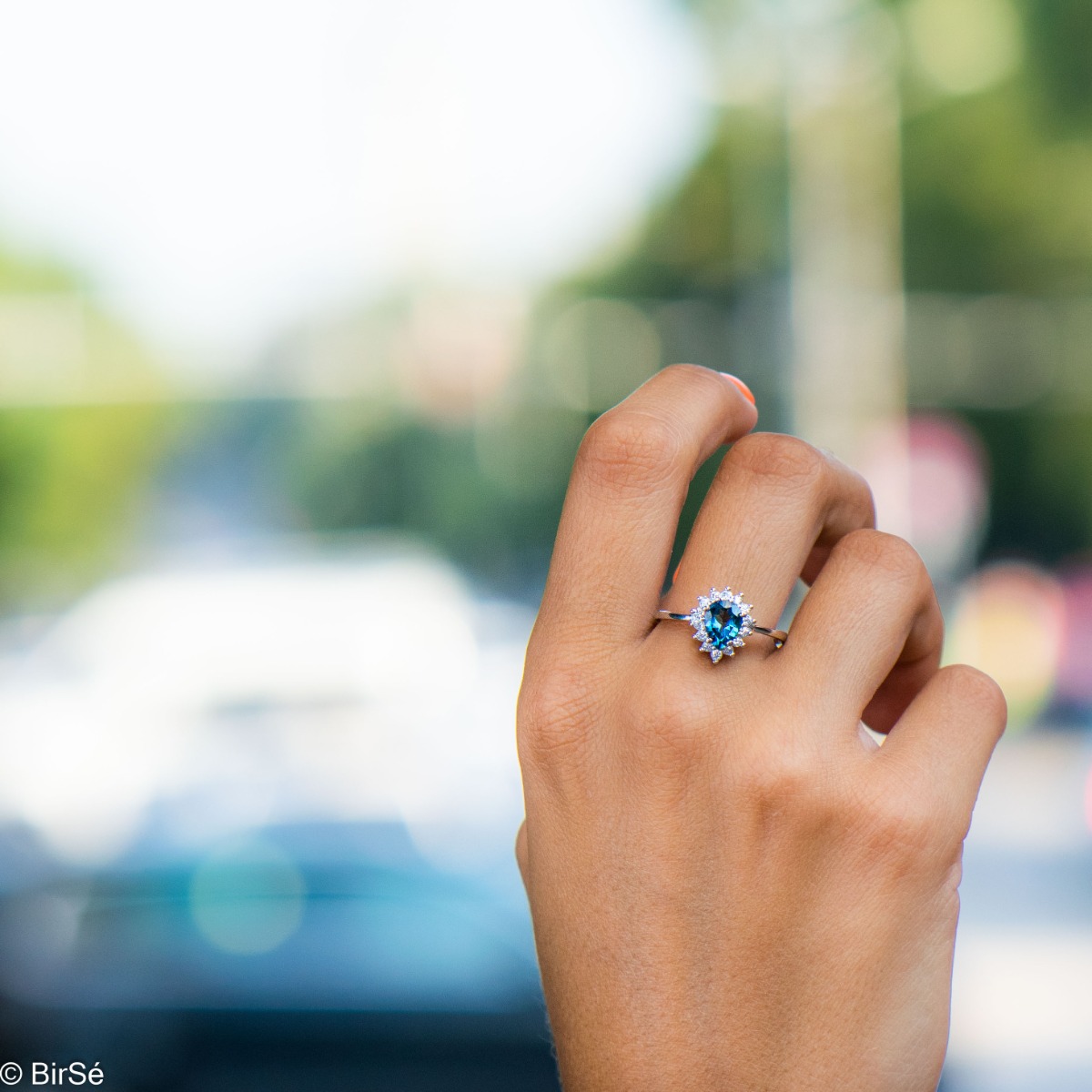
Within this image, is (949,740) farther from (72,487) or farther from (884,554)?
(72,487)

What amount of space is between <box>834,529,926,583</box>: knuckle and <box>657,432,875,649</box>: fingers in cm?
3

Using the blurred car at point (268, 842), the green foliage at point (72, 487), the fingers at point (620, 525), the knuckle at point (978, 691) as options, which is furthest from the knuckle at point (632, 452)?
the green foliage at point (72, 487)

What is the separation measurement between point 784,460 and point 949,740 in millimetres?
212

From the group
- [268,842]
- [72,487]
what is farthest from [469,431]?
[268,842]

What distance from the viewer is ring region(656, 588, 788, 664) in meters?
0.80

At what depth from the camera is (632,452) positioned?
2.68 ft

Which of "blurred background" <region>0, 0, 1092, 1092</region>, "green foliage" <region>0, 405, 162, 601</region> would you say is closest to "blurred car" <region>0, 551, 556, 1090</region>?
"blurred background" <region>0, 0, 1092, 1092</region>

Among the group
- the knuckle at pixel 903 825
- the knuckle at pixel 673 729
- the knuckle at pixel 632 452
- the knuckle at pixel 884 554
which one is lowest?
the knuckle at pixel 903 825

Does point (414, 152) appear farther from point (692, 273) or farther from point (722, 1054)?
point (722, 1054)

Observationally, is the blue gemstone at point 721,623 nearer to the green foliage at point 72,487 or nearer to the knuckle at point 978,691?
the knuckle at point 978,691

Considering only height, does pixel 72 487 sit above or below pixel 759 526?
above

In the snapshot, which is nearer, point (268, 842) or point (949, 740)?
point (949, 740)

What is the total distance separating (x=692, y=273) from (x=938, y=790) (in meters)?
16.9

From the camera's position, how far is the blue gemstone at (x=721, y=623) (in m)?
0.80
